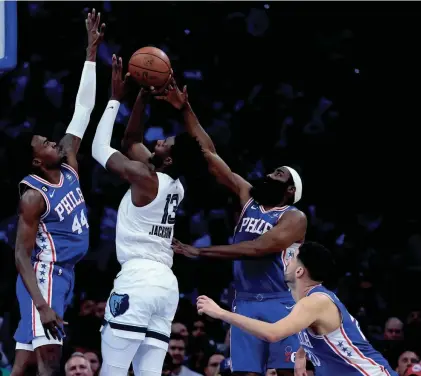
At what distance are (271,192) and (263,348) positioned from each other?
41.3 inches

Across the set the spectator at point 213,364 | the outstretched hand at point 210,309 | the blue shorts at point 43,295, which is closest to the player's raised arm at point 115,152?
the blue shorts at point 43,295

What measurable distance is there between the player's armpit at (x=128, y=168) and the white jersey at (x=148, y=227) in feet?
0.45

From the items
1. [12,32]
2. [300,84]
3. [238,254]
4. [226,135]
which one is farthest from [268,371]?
[300,84]

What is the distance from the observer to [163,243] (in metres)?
5.96

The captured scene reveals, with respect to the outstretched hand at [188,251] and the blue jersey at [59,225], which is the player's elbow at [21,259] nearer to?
the blue jersey at [59,225]

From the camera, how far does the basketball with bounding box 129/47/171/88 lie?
6.28 m

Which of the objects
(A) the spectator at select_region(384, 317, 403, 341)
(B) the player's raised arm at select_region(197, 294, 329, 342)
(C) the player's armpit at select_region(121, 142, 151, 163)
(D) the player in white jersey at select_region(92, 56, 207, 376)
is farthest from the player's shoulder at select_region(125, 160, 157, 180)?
(A) the spectator at select_region(384, 317, 403, 341)

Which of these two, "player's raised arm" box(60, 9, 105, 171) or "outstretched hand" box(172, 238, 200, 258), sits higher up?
"player's raised arm" box(60, 9, 105, 171)

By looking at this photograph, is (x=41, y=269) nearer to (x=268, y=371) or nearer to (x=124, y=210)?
(x=124, y=210)

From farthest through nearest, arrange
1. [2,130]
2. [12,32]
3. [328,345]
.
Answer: [2,130] < [12,32] < [328,345]

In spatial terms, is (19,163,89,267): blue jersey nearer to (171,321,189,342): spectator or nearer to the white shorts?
the white shorts

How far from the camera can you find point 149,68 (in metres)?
6.29

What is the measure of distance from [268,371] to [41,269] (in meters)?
1.61

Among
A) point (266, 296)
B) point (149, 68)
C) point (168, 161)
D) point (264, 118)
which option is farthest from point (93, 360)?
point (264, 118)
